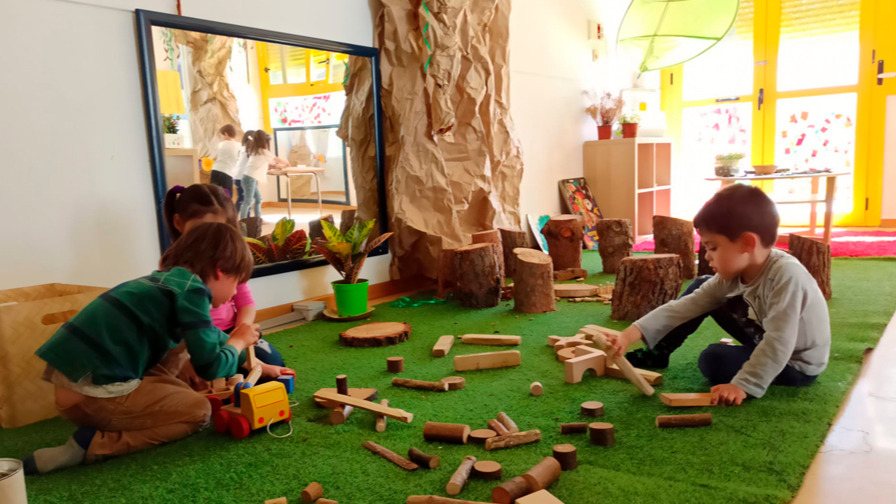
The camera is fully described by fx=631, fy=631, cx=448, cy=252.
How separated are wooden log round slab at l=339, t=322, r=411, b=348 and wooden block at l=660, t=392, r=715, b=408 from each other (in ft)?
4.95

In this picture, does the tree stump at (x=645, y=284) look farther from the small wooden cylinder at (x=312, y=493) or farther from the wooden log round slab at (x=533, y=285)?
the small wooden cylinder at (x=312, y=493)

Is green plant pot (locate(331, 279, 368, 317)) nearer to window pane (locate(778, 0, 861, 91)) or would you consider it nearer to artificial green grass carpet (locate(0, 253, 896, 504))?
artificial green grass carpet (locate(0, 253, 896, 504))

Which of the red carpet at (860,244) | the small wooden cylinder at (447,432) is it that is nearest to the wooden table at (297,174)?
the small wooden cylinder at (447,432)

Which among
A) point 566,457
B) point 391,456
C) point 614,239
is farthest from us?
point 614,239

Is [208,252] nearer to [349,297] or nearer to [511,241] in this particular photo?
[349,297]

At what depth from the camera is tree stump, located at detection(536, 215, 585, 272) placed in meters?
4.91

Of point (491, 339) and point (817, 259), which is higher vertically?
point (817, 259)

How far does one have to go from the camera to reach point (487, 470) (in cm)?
181

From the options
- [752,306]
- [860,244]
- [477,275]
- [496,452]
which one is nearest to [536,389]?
[496,452]

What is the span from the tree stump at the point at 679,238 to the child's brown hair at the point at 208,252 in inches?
137

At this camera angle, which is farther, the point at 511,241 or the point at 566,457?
the point at 511,241

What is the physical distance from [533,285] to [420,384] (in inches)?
55.5

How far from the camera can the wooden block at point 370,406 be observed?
2.22 meters

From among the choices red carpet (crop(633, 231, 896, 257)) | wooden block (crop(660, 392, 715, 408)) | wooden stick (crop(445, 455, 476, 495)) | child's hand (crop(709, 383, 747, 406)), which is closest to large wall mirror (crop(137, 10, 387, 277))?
wooden stick (crop(445, 455, 476, 495))
